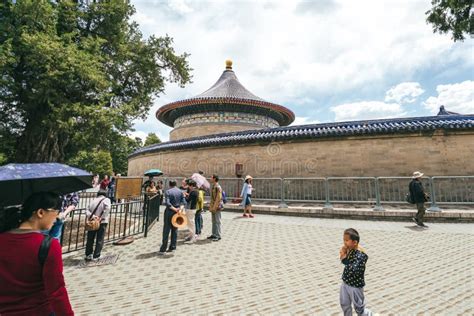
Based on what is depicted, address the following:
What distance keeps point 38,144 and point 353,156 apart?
45.7ft

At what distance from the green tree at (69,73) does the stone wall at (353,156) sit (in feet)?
22.3

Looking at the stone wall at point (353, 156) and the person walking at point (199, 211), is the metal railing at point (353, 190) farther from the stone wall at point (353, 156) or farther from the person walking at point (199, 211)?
the person walking at point (199, 211)

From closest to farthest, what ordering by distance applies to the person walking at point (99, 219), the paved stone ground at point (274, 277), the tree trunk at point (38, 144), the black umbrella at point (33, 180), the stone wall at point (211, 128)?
1. the black umbrella at point (33, 180)
2. the paved stone ground at point (274, 277)
3. the person walking at point (99, 219)
4. the tree trunk at point (38, 144)
5. the stone wall at point (211, 128)

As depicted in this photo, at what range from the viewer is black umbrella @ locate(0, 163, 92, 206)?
2590 mm

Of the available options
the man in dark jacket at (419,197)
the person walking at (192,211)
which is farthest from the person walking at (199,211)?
the man in dark jacket at (419,197)

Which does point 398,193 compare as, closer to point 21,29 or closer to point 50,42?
point 50,42

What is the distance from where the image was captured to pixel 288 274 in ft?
14.2

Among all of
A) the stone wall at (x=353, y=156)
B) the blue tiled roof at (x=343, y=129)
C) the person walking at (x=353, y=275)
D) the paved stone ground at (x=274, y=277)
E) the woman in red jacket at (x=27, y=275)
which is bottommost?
the paved stone ground at (x=274, y=277)

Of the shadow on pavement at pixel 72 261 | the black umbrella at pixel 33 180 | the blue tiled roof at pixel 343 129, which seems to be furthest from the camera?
the blue tiled roof at pixel 343 129

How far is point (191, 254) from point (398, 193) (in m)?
9.98

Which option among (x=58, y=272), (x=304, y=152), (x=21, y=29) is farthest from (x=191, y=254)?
(x=304, y=152)

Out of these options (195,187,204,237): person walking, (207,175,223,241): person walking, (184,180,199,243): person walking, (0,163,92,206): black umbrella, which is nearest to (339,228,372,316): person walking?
(0,163,92,206): black umbrella

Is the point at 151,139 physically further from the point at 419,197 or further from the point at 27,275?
the point at 27,275

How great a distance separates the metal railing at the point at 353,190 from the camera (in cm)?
958
